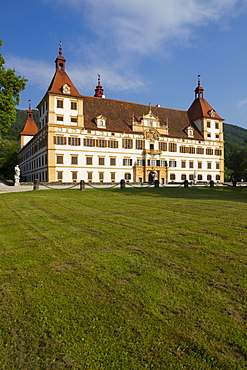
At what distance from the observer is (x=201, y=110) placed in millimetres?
60750

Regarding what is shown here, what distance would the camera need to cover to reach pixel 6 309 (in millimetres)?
3238

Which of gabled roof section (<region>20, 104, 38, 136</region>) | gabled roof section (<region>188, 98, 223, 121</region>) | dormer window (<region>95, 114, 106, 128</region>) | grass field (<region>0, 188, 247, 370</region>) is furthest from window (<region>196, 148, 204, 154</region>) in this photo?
grass field (<region>0, 188, 247, 370</region>)

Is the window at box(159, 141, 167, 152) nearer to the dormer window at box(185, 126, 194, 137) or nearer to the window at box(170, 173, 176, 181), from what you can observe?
the window at box(170, 173, 176, 181)

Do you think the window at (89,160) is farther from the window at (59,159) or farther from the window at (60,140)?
the window at (60,140)

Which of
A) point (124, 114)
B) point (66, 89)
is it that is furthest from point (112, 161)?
point (66, 89)

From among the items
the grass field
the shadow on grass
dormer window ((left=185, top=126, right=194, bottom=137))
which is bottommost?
the grass field

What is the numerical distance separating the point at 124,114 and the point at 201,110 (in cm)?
1834

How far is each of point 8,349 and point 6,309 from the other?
0.74 m

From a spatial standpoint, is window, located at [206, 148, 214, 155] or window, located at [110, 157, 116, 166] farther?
window, located at [206, 148, 214, 155]

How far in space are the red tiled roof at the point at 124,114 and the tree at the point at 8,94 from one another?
23.0m

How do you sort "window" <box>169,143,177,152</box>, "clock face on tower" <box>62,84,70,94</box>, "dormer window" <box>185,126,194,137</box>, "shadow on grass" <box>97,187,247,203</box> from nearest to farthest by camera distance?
"shadow on grass" <box>97,187,247,203</box>, "clock face on tower" <box>62,84,70,94</box>, "window" <box>169,143,177,152</box>, "dormer window" <box>185,126,194,137</box>

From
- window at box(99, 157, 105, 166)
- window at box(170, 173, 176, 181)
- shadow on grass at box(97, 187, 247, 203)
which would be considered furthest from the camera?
window at box(170, 173, 176, 181)

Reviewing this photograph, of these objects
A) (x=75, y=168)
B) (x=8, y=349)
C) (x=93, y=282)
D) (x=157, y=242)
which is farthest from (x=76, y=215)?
(x=75, y=168)

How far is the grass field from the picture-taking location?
248 centimetres
